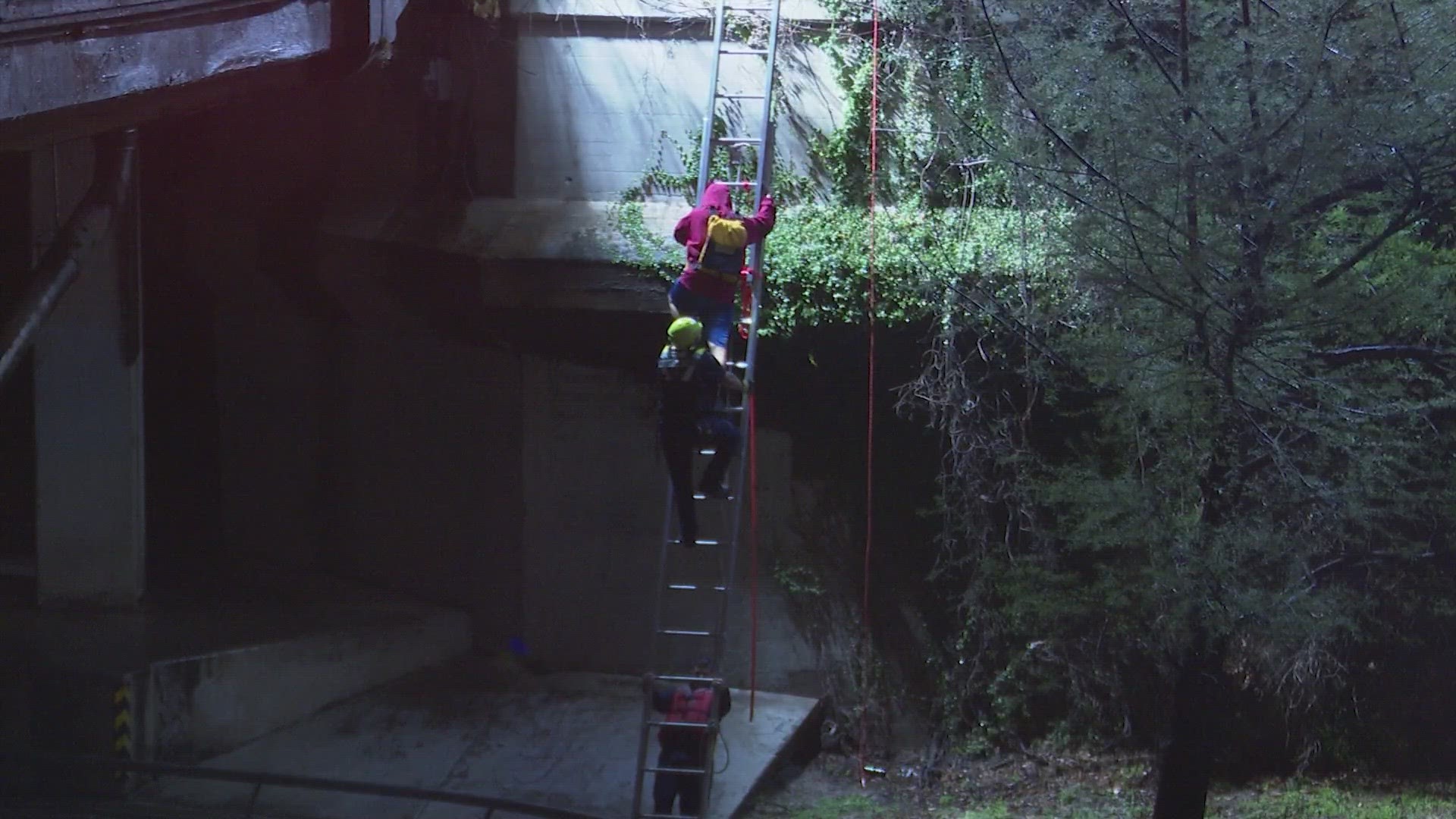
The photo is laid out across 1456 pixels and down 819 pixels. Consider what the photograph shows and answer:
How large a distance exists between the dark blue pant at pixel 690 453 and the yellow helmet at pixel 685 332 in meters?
0.52

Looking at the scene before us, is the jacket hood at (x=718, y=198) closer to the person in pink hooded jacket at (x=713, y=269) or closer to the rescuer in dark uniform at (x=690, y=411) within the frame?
the person in pink hooded jacket at (x=713, y=269)

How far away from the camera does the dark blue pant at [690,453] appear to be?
7926 mm

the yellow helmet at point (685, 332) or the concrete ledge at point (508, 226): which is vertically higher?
the concrete ledge at point (508, 226)

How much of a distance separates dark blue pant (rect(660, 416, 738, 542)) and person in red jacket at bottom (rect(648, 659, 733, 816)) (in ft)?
3.32

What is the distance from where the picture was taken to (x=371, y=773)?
30.8ft

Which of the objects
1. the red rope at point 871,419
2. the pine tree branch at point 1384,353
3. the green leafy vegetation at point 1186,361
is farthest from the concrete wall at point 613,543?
the pine tree branch at point 1384,353

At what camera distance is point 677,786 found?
8164 mm

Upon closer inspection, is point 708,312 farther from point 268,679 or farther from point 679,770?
point 268,679

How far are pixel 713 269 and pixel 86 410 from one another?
5616 mm

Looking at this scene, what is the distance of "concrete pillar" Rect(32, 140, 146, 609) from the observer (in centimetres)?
1020

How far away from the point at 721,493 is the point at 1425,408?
4.12 m

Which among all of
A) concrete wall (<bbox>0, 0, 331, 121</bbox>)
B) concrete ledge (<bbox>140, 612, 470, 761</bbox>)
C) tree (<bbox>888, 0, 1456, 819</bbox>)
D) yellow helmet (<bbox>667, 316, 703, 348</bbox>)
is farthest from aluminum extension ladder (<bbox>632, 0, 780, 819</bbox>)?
concrete wall (<bbox>0, 0, 331, 121</bbox>)

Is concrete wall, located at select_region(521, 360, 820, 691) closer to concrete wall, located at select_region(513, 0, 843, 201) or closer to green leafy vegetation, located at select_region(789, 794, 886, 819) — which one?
green leafy vegetation, located at select_region(789, 794, 886, 819)

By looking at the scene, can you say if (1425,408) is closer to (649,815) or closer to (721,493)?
(721,493)
